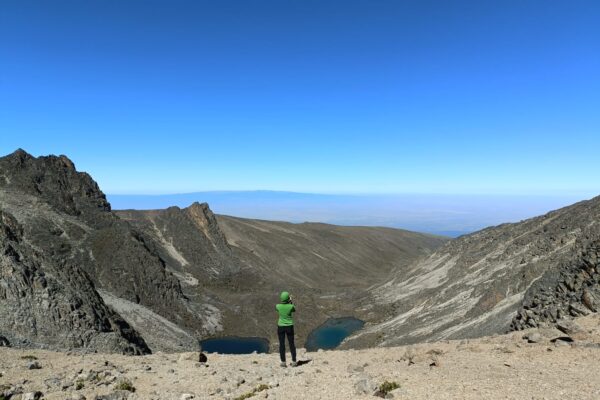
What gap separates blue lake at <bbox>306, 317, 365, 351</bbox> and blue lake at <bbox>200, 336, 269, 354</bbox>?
27.6ft

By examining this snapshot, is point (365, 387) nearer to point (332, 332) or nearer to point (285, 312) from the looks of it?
point (285, 312)

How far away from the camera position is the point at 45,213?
2879 inches

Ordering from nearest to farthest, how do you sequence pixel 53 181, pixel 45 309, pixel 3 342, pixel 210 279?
1. pixel 3 342
2. pixel 45 309
3. pixel 53 181
4. pixel 210 279

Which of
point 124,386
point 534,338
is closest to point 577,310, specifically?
point 534,338

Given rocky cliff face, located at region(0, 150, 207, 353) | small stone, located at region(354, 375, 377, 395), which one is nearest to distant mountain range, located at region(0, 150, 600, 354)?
rocky cliff face, located at region(0, 150, 207, 353)

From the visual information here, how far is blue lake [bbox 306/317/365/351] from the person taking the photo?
7737 cm

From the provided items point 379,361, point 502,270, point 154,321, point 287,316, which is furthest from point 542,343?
point 502,270

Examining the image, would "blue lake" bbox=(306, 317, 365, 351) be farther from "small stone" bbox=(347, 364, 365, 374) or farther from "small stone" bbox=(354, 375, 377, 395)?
"small stone" bbox=(354, 375, 377, 395)

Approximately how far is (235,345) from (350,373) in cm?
6129

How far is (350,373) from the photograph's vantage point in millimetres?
16391

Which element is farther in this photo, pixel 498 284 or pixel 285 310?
pixel 498 284

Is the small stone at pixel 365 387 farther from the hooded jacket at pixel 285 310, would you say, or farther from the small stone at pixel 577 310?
the small stone at pixel 577 310

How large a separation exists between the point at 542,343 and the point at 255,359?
13815 millimetres

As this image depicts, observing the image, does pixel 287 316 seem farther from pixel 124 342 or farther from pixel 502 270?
pixel 502 270
